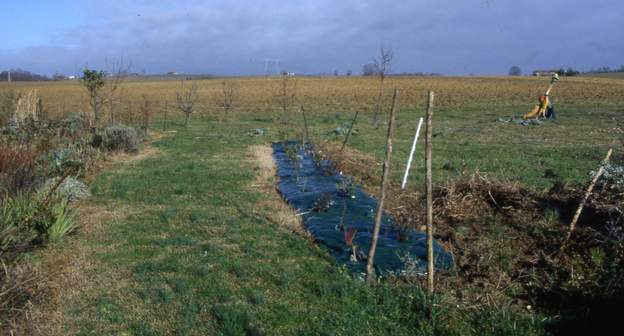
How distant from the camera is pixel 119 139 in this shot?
15289 millimetres

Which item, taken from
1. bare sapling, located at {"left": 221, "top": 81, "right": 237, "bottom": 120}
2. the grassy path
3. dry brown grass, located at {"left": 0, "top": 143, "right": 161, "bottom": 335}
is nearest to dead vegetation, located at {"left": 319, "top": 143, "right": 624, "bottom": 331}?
the grassy path

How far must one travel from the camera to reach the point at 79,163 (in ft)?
37.2

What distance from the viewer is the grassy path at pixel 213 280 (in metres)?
4.72

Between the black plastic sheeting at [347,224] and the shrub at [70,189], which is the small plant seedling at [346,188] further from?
the shrub at [70,189]

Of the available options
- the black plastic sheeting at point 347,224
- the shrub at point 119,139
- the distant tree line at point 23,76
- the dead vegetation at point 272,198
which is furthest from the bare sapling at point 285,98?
the distant tree line at point 23,76

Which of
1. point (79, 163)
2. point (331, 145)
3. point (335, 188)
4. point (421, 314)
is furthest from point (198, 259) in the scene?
point (331, 145)

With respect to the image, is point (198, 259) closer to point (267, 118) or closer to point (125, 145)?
point (125, 145)

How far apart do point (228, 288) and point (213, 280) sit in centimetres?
29

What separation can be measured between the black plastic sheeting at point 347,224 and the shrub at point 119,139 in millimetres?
5638

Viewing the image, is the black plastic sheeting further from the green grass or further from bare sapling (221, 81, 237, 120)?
bare sapling (221, 81, 237, 120)

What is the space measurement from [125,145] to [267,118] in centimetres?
1429

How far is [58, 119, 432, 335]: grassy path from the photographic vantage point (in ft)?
15.5

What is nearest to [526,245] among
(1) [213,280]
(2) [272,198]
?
(1) [213,280]

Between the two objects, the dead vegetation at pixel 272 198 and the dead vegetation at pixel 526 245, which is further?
the dead vegetation at pixel 272 198
